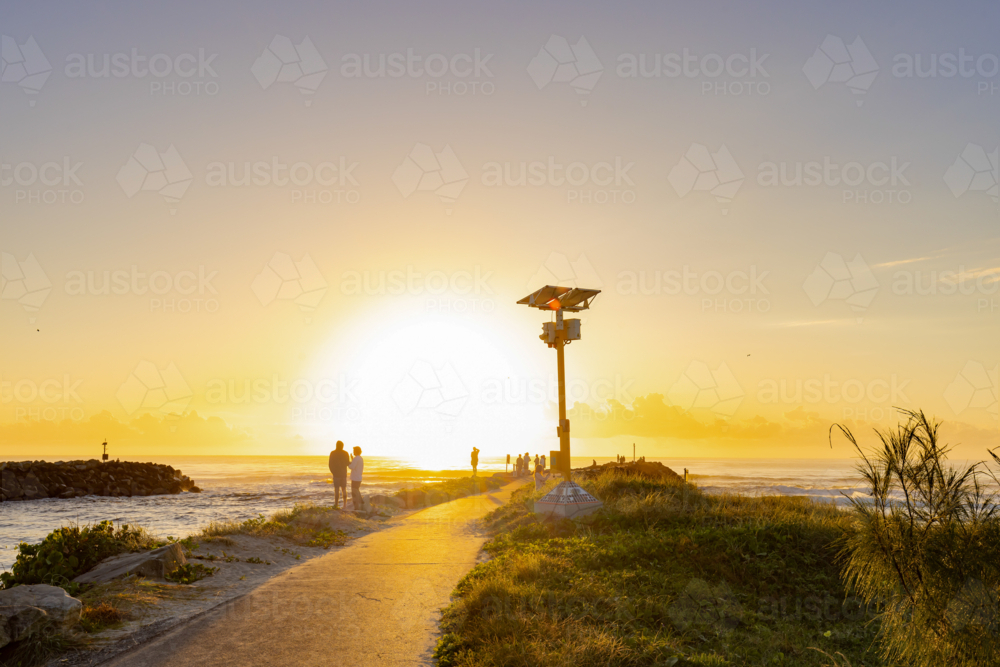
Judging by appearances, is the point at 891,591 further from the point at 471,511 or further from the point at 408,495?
the point at 408,495

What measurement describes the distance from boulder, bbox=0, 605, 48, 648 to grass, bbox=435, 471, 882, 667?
4.55 metres

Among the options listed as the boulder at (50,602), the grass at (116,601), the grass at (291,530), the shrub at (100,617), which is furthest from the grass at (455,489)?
the boulder at (50,602)

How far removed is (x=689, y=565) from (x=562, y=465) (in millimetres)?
7632

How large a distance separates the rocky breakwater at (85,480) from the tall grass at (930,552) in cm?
5095

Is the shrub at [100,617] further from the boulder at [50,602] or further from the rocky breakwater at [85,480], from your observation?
the rocky breakwater at [85,480]

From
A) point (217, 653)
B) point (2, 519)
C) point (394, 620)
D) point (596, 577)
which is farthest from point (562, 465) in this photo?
point (2, 519)

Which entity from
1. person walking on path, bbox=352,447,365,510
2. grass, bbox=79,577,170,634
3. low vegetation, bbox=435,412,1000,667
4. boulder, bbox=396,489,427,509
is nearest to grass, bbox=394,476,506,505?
boulder, bbox=396,489,427,509

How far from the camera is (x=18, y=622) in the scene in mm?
6543

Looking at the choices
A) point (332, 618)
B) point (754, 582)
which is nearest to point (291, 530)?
point (332, 618)

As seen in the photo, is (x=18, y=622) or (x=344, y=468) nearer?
(x=18, y=622)

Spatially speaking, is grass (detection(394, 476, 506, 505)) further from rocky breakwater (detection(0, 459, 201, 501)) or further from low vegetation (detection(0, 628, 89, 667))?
rocky breakwater (detection(0, 459, 201, 501))

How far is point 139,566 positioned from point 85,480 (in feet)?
148

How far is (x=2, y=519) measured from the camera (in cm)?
2677

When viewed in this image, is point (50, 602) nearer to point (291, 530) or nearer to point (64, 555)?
point (64, 555)
